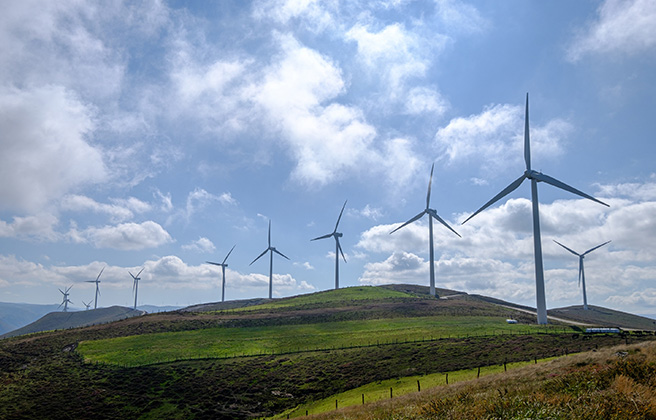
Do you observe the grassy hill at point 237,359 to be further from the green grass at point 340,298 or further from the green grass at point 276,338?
the green grass at point 340,298

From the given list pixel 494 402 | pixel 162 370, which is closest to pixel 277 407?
pixel 162 370

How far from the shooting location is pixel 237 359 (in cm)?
8038

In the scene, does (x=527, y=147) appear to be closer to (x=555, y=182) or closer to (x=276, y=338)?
(x=555, y=182)

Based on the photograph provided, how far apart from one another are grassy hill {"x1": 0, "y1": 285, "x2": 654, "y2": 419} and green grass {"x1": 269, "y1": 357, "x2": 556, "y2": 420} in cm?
206

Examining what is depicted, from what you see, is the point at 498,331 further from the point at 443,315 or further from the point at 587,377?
the point at 587,377

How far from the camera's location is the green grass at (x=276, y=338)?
85.6m

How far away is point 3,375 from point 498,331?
89.8 meters

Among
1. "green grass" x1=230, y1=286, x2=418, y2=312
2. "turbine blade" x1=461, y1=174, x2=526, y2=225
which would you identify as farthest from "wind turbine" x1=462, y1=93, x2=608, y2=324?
"green grass" x1=230, y1=286, x2=418, y2=312

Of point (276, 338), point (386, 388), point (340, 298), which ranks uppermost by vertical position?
point (340, 298)

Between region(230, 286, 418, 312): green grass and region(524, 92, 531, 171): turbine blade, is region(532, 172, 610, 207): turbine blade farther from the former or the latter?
region(230, 286, 418, 312): green grass

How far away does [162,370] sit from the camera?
247 feet

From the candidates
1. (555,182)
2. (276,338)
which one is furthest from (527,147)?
(276,338)

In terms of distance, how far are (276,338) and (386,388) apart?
50192 millimetres

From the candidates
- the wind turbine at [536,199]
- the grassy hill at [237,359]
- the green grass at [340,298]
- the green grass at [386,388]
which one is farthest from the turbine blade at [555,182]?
the green grass at [340,298]
